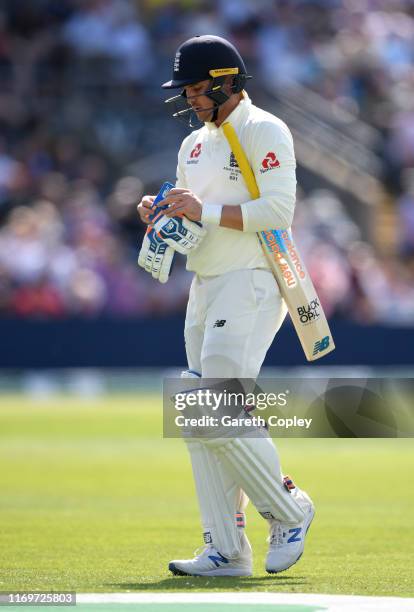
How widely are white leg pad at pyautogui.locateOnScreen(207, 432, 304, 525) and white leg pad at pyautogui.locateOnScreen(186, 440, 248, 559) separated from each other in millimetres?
111

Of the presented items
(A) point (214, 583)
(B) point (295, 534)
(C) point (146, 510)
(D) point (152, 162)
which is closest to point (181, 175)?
(B) point (295, 534)

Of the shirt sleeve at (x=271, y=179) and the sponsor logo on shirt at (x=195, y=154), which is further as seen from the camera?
the sponsor logo on shirt at (x=195, y=154)

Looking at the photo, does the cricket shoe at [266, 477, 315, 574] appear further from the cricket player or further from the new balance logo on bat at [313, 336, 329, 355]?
the new balance logo on bat at [313, 336, 329, 355]

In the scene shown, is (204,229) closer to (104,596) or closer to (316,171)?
(104,596)

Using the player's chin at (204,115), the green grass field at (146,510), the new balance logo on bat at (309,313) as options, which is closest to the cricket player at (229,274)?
the player's chin at (204,115)

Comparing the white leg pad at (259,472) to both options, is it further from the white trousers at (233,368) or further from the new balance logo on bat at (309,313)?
the new balance logo on bat at (309,313)

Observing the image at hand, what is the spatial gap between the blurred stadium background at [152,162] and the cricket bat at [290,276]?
11.1 meters

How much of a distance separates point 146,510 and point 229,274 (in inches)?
120

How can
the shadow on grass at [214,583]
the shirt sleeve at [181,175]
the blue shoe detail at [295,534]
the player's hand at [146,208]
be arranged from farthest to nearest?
the shirt sleeve at [181,175] < the player's hand at [146,208] < the blue shoe detail at [295,534] < the shadow on grass at [214,583]

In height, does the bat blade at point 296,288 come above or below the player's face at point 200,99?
below

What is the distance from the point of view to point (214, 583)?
5.59 metres

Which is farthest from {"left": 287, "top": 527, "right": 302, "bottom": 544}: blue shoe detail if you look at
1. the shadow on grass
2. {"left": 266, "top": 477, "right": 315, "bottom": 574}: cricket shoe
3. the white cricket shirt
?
the white cricket shirt

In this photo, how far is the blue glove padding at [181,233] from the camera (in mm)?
5703

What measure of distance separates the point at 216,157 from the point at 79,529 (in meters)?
2.63
